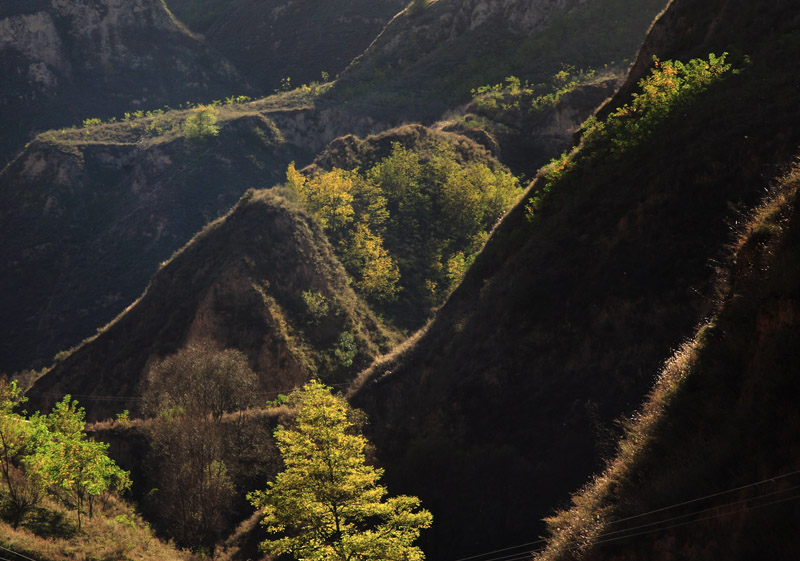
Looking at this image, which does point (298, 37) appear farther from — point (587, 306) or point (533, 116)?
point (587, 306)

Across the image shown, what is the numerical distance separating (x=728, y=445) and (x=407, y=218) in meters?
61.2

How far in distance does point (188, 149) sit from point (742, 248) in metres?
119

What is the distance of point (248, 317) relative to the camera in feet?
177

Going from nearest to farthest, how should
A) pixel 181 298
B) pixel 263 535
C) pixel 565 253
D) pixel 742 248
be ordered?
pixel 742 248
pixel 565 253
pixel 263 535
pixel 181 298

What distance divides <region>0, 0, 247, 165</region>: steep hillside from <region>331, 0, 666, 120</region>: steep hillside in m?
60.5

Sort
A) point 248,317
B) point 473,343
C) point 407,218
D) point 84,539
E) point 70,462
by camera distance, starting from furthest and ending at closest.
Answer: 1. point 407,218
2. point 248,317
3. point 473,343
4. point 70,462
5. point 84,539

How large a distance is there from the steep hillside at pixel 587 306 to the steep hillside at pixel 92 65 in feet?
468

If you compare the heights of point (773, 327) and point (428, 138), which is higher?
point (428, 138)

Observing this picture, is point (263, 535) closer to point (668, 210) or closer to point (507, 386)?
point (507, 386)

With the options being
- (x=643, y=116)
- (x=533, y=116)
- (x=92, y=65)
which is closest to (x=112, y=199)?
(x=92, y=65)

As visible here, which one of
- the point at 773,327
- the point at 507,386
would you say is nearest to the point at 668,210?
the point at 507,386

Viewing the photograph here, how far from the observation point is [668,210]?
1055 inches


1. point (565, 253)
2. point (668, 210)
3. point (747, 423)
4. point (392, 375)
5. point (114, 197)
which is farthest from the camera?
point (114, 197)

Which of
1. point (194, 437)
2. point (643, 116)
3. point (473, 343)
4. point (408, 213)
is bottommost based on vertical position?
point (194, 437)
